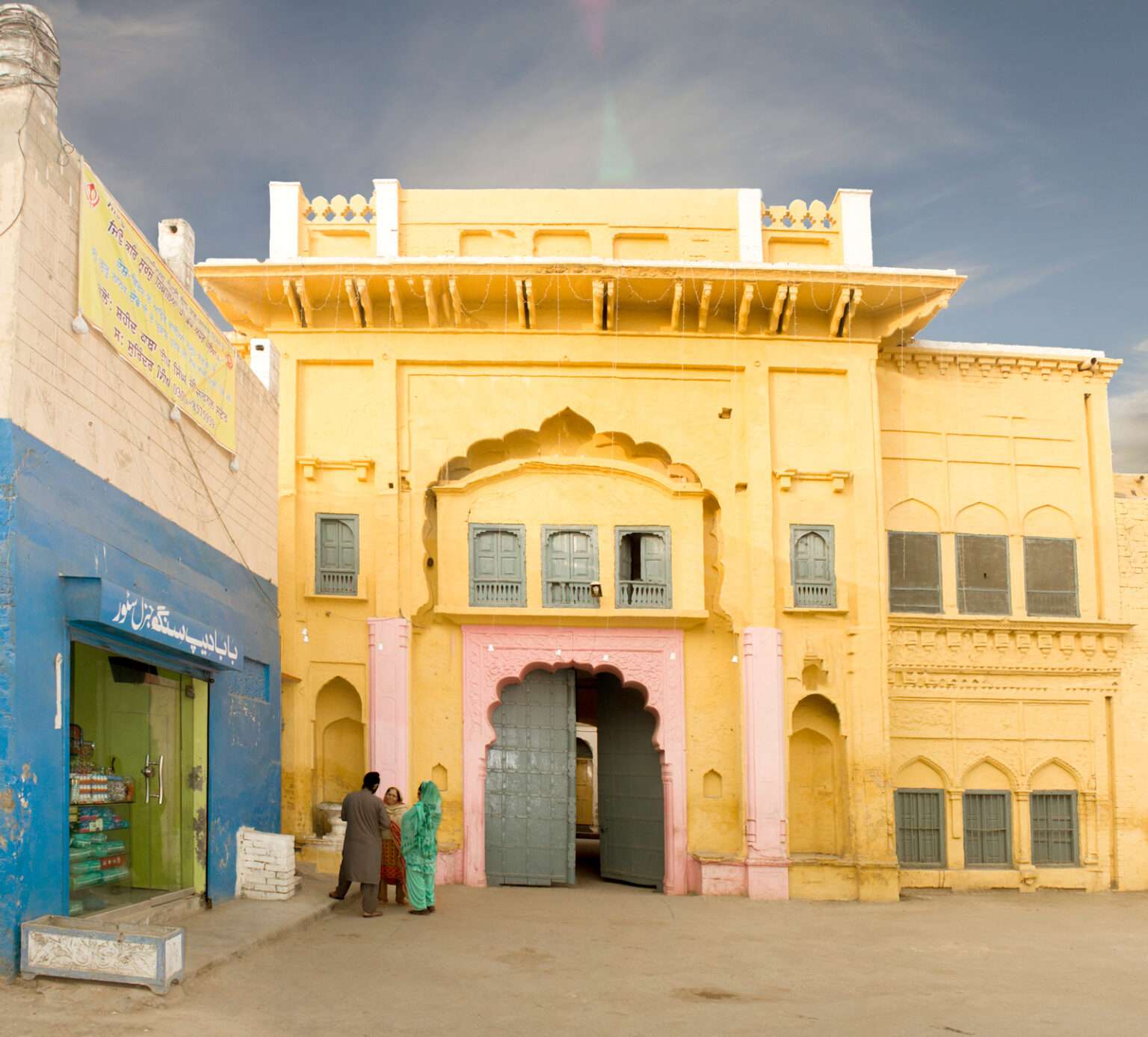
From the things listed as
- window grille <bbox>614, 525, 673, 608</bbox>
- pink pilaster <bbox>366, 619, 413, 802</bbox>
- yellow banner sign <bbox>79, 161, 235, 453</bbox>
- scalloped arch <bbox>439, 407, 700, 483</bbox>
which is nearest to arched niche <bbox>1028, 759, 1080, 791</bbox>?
window grille <bbox>614, 525, 673, 608</bbox>

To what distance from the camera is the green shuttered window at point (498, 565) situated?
15.6 metres

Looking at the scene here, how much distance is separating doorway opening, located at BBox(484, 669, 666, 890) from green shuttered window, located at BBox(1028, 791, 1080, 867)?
4954mm

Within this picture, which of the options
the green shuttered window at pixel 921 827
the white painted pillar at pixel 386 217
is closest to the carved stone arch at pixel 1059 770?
the green shuttered window at pixel 921 827

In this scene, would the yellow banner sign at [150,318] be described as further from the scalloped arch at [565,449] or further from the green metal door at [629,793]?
the green metal door at [629,793]

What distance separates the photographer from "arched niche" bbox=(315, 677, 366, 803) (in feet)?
50.6

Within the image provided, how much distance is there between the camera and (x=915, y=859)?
16328 mm

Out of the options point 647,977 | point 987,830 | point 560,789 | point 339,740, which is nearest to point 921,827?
point 987,830

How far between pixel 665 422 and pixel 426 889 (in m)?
6.55

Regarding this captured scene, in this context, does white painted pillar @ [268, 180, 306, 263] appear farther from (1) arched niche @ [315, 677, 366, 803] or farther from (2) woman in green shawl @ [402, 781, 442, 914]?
(2) woman in green shawl @ [402, 781, 442, 914]

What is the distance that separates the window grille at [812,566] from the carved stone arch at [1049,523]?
10.3ft

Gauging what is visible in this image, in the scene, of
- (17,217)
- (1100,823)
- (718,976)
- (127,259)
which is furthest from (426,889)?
(1100,823)

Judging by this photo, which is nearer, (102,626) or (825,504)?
(102,626)

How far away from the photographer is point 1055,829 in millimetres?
16703

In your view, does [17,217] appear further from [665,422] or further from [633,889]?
[633,889]
